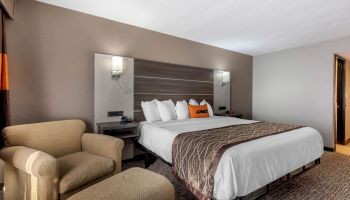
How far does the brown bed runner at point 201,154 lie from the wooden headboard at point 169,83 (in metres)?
1.43

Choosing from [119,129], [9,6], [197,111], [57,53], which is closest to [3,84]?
[57,53]

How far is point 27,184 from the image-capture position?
164cm

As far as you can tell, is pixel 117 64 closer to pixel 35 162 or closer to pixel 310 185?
pixel 35 162

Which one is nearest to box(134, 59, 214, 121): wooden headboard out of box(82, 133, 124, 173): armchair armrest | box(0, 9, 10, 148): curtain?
box(82, 133, 124, 173): armchair armrest

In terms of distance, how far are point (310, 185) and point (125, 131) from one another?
2.70 meters

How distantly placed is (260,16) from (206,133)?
6.57ft

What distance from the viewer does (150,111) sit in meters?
3.18

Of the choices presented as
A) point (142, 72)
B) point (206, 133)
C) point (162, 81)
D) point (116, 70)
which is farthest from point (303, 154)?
point (116, 70)

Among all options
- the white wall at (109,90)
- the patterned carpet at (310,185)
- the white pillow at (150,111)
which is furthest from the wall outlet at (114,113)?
the patterned carpet at (310,185)

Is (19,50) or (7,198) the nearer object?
(7,198)

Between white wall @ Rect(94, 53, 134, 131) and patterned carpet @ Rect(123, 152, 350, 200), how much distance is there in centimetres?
95

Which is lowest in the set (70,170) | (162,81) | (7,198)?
(7,198)

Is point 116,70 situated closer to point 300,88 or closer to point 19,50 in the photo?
point 19,50

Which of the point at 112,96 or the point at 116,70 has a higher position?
the point at 116,70
